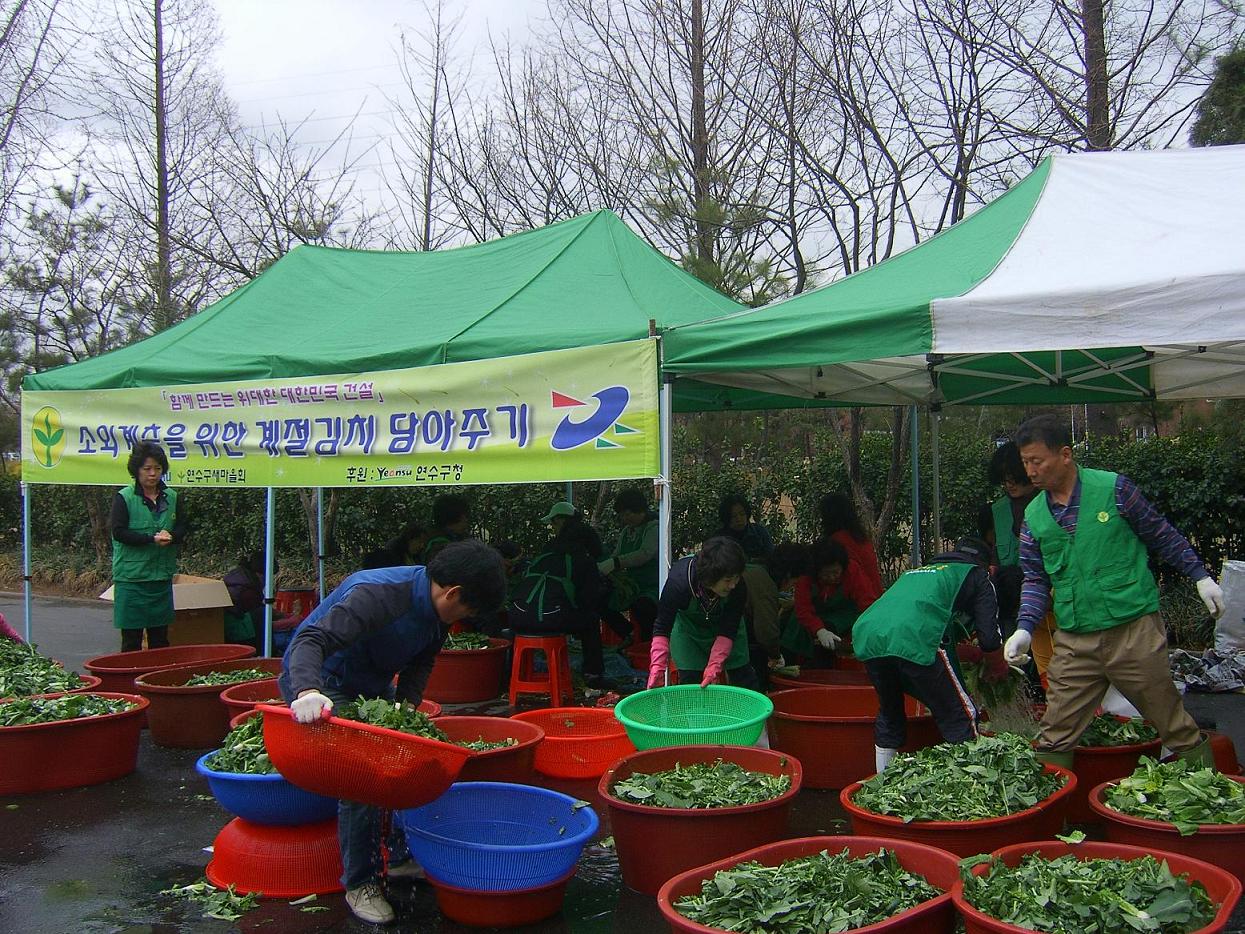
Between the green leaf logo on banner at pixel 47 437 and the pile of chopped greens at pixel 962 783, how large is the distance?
6.98m

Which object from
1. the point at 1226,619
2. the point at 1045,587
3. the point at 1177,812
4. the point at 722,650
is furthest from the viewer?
the point at 1226,619

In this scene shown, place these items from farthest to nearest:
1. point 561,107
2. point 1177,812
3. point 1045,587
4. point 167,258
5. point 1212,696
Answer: point 167,258 < point 561,107 < point 1212,696 < point 1045,587 < point 1177,812

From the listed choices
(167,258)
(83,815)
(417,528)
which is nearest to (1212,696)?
(417,528)

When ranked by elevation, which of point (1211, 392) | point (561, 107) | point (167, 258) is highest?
point (561, 107)

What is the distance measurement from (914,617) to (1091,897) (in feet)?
5.56

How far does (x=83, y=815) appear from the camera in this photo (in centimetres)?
489

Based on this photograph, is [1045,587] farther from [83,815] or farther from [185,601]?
[185,601]

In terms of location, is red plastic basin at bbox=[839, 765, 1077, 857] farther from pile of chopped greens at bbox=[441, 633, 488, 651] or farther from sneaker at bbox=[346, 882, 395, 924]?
pile of chopped greens at bbox=[441, 633, 488, 651]

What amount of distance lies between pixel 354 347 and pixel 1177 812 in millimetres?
5314

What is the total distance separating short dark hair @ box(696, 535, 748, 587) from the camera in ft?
14.9

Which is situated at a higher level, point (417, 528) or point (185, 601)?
point (417, 528)

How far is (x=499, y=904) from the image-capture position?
3.52m

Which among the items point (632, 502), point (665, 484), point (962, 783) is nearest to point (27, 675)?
point (665, 484)

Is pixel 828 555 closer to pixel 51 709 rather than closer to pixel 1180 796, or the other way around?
pixel 1180 796
